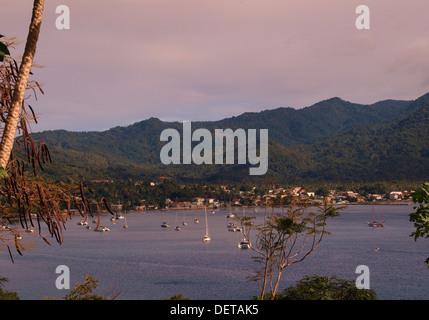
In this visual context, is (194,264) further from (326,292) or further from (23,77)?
(23,77)

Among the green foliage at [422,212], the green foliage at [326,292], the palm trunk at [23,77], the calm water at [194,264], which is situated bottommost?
the calm water at [194,264]

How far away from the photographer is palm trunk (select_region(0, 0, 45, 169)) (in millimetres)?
4738

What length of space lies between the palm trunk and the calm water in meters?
47.2

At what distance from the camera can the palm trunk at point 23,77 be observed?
4.74 metres

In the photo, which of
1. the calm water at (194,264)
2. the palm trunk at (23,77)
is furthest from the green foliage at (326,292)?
the palm trunk at (23,77)

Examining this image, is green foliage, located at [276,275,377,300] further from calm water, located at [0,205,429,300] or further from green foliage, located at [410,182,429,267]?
green foliage, located at [410,182,429,267]

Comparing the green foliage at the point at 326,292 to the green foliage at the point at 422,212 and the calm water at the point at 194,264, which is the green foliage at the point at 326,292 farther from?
the green foliage at the point at 422,212

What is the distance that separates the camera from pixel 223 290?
182 feet

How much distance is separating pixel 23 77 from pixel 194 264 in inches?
2776

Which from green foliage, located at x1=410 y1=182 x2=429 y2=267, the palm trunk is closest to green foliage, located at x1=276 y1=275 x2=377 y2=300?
green foliage, located at x1=410 y1=182 x2=429 y2=267

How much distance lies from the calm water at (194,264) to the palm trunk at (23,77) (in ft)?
155

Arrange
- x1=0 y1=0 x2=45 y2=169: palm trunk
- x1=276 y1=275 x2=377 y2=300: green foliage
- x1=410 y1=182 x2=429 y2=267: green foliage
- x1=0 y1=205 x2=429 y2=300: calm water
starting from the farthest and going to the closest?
x1=0 y1=205 x2=429 y2=300: calm water < x1=276 y1=275 x2=377 y2=300: green foliage < x1=410 y1=182 x2=429 y2=267: green foliage < x1=0 y1=0 x2=45 y2=169: palm trunk

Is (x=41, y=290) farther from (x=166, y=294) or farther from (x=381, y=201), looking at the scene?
(x=381, y=201)
